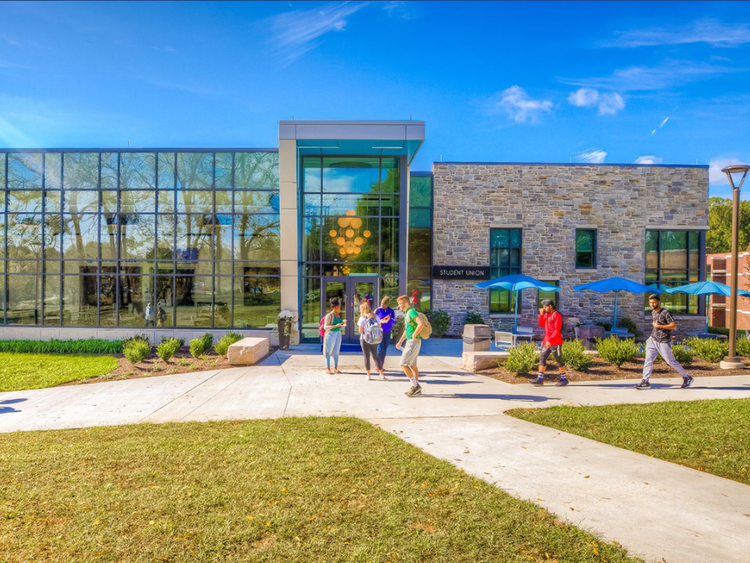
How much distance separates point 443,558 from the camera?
3.30m

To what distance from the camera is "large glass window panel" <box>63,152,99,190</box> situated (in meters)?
18.2

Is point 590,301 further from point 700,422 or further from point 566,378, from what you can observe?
point 700,422

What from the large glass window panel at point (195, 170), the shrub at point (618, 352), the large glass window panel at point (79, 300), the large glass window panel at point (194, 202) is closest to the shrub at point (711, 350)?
the shrub at point (618, 352)

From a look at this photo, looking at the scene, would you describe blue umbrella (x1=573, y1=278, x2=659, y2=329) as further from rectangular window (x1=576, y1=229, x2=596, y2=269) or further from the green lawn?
the green lawn

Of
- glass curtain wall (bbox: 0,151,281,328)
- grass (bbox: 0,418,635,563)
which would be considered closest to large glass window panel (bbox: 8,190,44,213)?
glass curtain wall (bbox: 0,151,281,328)

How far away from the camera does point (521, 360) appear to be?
10.6 metres

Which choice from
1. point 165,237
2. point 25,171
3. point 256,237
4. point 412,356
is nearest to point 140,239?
point 165,237

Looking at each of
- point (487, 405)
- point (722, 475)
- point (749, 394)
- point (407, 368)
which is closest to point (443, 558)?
point (722, 475)

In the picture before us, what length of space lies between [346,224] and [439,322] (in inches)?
232

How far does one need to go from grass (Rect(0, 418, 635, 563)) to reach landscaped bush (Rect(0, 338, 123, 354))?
11082mm

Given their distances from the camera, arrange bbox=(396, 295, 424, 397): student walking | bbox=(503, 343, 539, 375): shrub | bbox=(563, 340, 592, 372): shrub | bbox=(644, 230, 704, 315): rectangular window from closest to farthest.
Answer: bbox=(396, 295, 424, 397): student walking → bbox=(503, 343, 539, 375): shrub → bbox=(563, 340, 592, 372): shrub → bbox=(644, 230, 704, 315): rectangular window

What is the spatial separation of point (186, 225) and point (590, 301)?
18.0 metres

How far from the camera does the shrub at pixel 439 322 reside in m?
19.0

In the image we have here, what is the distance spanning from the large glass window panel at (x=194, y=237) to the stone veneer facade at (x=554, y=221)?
9817 millimetres
